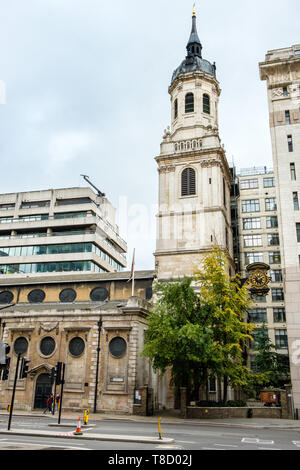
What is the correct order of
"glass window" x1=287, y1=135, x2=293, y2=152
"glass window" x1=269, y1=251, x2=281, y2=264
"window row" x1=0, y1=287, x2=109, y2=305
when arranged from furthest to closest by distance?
"glass window" x1=269, y1=251, x2=281, y2=264, "window row" x1=0, y1=287, x2=109, y2=305, "glass window" x1=287, y1=135, x2=293, y2=152

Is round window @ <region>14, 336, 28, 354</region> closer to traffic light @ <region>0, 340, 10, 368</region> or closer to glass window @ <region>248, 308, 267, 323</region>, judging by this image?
traffic light @ <region>0, 340, 10, 368</region>

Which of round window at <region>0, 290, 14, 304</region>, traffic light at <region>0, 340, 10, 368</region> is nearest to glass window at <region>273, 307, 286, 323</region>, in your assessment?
round window at <region>0, 290, 14, 304</region>

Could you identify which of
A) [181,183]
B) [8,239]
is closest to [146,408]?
[181,183]

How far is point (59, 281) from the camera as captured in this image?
161 feet

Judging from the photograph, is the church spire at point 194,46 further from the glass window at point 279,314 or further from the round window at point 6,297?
the round window at point 6,297

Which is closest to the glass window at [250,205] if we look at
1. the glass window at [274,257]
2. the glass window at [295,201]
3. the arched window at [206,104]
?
the glass window at [274,257]

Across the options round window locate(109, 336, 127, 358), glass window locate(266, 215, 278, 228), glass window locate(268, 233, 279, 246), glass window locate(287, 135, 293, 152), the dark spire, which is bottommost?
round window locate(109, 336, 127, 358)

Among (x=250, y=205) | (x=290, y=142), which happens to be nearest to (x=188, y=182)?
(x=290, y=142)

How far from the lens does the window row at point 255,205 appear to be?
210 feet

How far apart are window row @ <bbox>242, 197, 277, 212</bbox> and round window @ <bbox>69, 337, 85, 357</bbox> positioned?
36.6 metres

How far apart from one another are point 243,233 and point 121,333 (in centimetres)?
3282

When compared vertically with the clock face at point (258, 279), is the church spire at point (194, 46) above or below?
above

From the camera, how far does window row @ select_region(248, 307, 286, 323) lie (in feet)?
190
